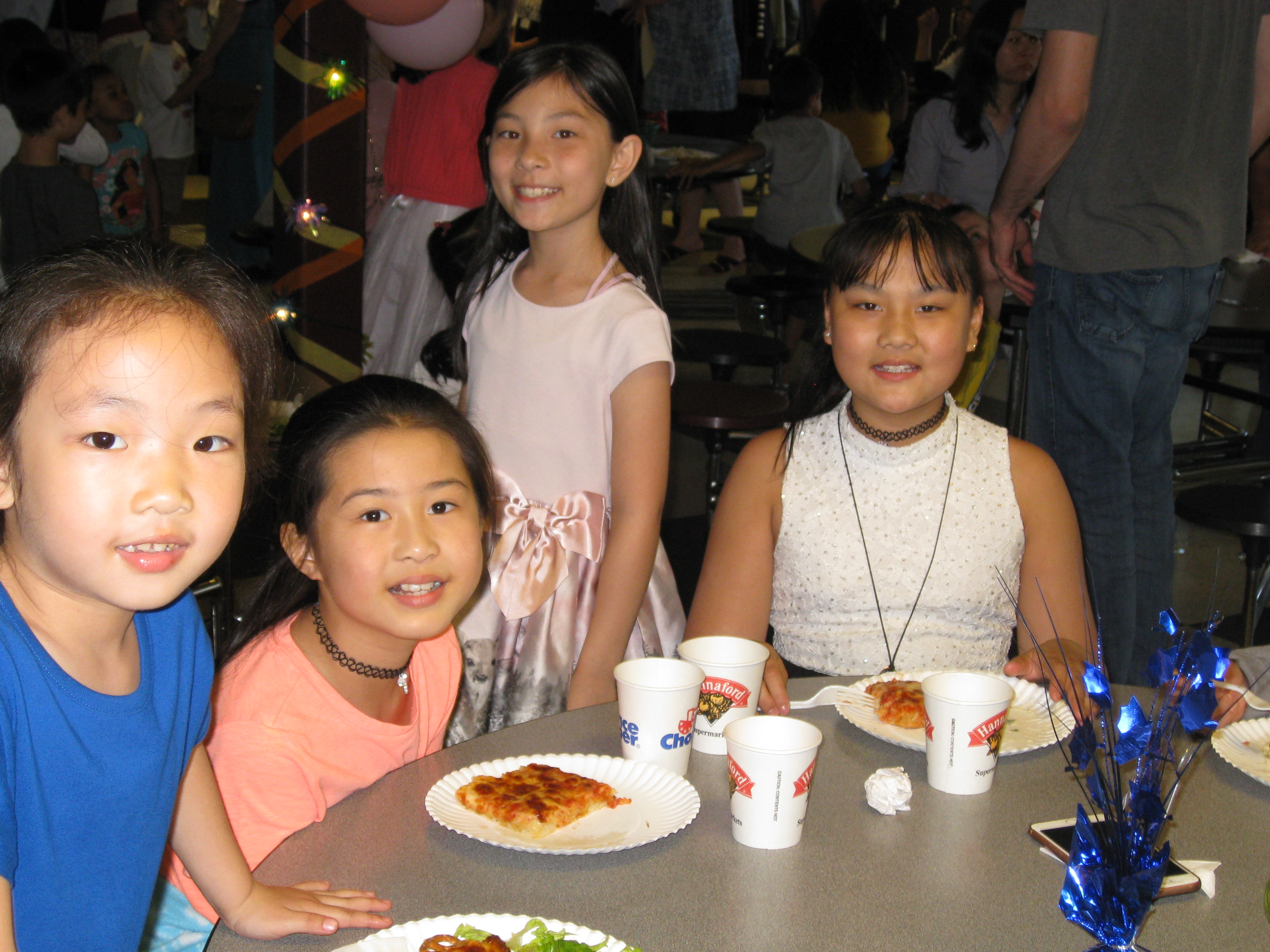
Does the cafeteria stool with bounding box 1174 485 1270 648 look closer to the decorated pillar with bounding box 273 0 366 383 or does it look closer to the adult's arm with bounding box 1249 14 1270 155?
the adult's arm with bounding box 1249 14 1270 155

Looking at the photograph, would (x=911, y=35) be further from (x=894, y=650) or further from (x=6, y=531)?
(x=6, y=531)

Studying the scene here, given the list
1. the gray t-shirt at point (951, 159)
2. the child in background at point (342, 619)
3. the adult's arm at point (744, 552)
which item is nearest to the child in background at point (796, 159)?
the gray t-shirt at point (951, 159)

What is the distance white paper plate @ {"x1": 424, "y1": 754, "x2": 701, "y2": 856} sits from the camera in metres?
1.06

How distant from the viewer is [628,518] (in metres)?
2.06

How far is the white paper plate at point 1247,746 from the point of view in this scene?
1242 millimetres

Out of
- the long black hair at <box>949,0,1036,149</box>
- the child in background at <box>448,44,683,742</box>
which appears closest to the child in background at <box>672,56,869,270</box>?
the long black hair at <box>949,0,1036,149</box>

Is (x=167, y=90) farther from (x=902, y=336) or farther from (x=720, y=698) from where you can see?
(x=720, y=698)

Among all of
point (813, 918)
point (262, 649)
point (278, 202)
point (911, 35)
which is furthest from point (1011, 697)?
point (911, 35)

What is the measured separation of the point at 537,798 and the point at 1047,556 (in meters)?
1.04

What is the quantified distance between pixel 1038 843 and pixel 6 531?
1000 mm

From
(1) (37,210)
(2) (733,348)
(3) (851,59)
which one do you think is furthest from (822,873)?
(3) (851,59)

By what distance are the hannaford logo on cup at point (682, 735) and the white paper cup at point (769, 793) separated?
12 centimetres

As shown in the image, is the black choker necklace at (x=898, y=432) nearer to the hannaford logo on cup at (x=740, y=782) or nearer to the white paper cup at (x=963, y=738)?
the white paper cup at (x=963, y=738)

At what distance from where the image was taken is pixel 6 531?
109cm
